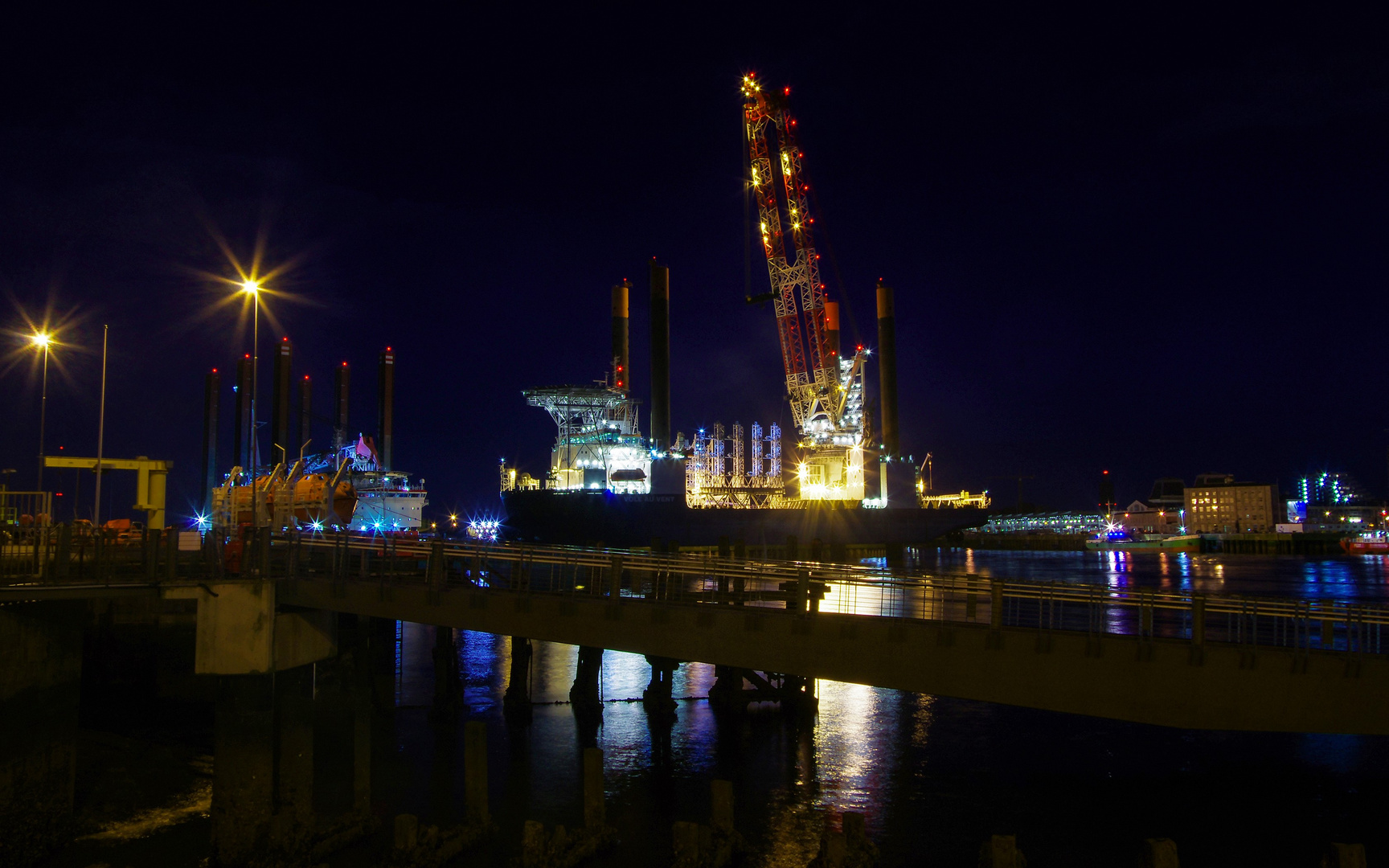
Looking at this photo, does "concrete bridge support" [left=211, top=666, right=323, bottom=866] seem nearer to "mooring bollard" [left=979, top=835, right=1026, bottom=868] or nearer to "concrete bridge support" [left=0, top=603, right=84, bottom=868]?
"concrete bridge support" [left=0, top=603, right=84, bottom=868]

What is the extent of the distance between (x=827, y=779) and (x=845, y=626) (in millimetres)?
9558

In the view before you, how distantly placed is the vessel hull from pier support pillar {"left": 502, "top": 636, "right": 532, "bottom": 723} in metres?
48.3

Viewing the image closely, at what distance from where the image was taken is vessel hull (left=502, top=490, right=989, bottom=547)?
87.1 meters

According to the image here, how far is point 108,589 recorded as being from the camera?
16938 millimetres

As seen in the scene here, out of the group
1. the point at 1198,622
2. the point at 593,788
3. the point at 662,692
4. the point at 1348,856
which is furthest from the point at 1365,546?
the point at 593,788

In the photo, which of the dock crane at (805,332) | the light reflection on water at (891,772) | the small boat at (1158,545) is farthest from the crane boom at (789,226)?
the small boat at (1158,545)

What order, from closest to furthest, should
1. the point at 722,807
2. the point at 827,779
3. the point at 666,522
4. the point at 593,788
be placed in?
the point at 722,807, the point at 593,788, the point at 827,779, the point at 666,522

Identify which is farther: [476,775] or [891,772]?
[891,772]

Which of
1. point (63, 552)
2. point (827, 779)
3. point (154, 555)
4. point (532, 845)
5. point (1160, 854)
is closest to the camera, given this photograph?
point (1160, 854)

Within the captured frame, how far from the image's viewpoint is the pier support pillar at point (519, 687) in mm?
26719

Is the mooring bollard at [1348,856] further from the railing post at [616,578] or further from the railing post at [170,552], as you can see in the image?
the railing post at [170,552]

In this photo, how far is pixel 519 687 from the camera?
88.5 ft

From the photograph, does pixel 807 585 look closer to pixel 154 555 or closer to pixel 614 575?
pixel 614 575

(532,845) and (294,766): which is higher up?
(294,766)
